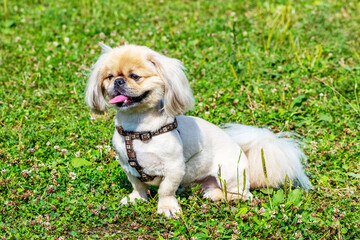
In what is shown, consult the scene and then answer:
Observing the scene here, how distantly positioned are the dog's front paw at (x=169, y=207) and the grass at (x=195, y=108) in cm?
7

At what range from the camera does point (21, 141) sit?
15.9ft

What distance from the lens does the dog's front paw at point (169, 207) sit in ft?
12.9

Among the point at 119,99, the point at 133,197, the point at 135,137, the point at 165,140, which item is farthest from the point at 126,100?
the point at 133,197

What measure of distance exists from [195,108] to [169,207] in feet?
5.94

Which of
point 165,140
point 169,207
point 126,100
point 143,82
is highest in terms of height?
point 143,82

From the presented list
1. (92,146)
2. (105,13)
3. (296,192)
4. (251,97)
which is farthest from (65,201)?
(105,13)

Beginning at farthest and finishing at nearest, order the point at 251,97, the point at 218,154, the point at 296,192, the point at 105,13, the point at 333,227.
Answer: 1. the point at 105,13
2. the point at 251,97
3. the point at 218,154
4. the point at 296,192
5. the point at 333,227

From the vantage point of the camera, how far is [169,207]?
3.98 metres

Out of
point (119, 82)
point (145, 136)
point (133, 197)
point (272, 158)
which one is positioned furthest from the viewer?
point (272, 158)

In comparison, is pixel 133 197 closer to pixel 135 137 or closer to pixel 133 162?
pixel 133 162

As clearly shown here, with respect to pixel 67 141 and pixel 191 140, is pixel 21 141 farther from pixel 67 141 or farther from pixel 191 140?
pixel 191 140

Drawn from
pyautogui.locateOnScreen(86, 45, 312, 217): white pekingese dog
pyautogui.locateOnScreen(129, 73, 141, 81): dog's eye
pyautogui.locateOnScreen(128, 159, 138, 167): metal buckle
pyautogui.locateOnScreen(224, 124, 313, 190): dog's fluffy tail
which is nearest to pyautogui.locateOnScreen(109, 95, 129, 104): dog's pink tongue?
pyautogui.locateOnScreen(86, 45, 312, 217): white pekingese dog

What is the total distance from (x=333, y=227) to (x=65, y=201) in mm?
2105

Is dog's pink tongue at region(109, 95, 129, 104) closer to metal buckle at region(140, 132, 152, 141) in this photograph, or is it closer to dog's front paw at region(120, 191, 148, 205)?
metal buckle at region(140, 132, 152, 141)
